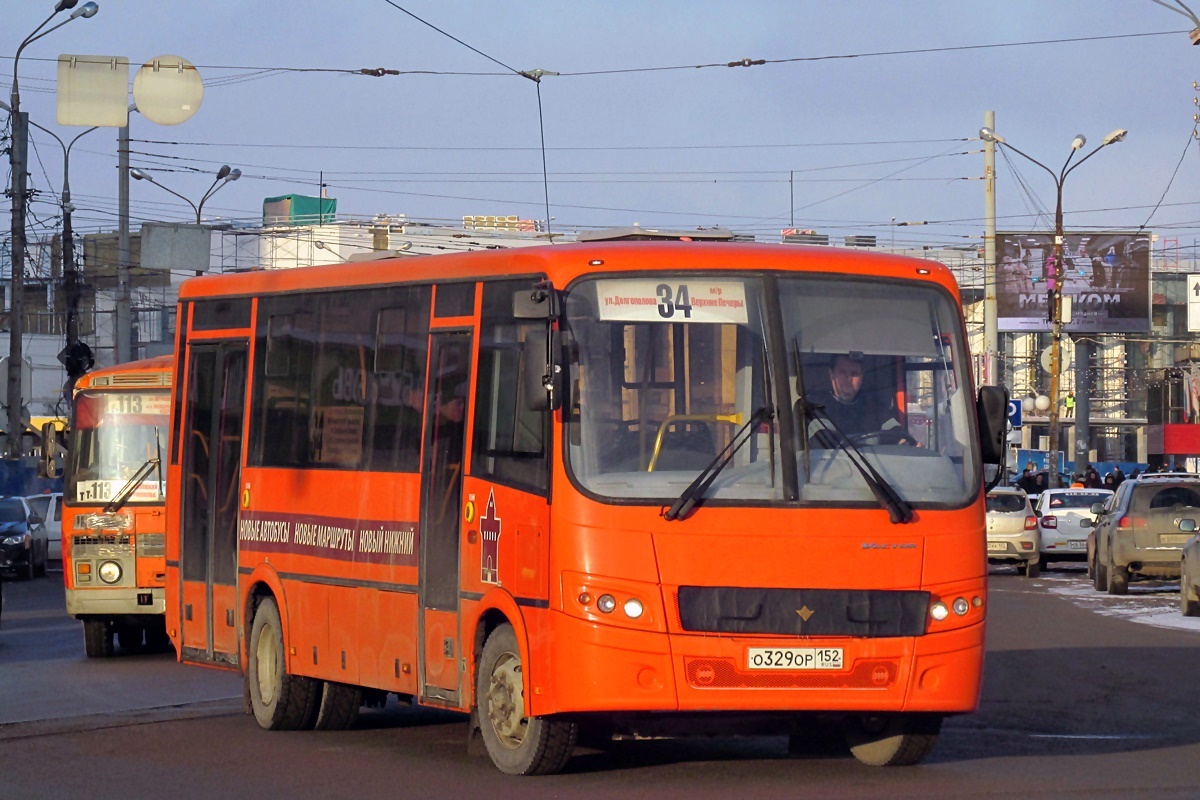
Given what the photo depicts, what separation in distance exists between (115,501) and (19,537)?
1787 cm

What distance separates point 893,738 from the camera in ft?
34.4

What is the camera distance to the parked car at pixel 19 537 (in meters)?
35.7

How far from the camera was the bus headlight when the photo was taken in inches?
739

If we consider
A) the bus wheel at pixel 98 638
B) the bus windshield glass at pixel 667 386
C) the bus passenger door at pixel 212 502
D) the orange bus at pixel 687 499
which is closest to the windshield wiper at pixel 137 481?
the bus wheel at pixel 98 638

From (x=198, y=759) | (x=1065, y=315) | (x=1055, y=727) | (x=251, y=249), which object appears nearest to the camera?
(x=198, y=759)

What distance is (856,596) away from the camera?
956cm

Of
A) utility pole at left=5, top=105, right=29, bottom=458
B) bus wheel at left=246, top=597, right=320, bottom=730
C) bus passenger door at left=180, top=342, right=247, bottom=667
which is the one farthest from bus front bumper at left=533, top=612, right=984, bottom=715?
utility pole at left=5, top=105, right=29, bottom=458

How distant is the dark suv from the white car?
7.96 m

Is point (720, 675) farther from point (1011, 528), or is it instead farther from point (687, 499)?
point (1011, 528)

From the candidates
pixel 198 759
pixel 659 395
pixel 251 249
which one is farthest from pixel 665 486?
pixel 251 249

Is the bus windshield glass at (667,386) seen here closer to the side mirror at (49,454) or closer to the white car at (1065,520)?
the side mirror at (49,454)

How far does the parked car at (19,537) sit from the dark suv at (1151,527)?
19.1m

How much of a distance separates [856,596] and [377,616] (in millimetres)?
3199

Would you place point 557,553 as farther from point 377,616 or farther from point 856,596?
point 377,616
